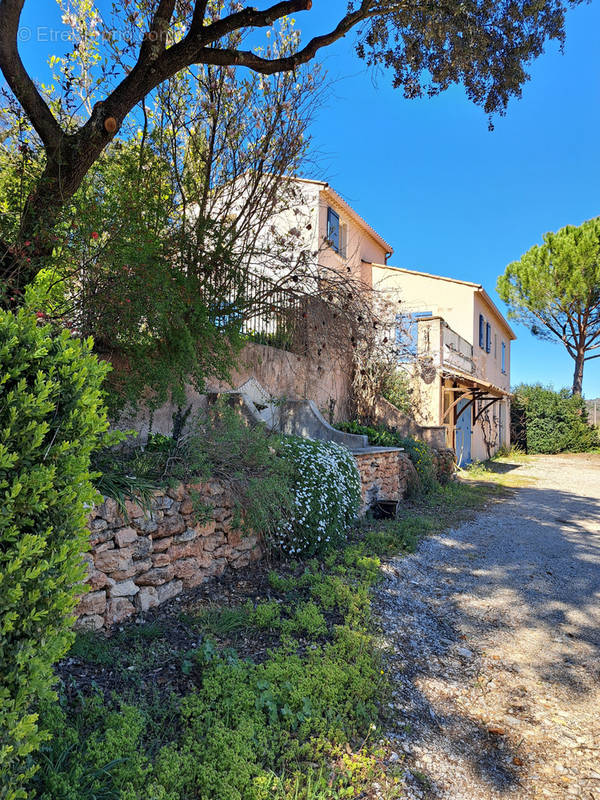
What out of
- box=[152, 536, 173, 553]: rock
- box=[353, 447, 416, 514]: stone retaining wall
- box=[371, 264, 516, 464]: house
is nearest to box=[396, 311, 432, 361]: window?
box=[371, 264, 516, 464]: house

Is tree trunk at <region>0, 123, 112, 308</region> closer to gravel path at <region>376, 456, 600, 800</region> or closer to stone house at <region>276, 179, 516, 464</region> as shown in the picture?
gravel path at <region>376, 456, 600, 800</region>

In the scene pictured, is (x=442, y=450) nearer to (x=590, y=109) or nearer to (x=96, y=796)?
(x=590, y=109)

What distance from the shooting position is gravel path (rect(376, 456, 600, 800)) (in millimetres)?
2303

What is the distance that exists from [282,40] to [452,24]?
2027 mm

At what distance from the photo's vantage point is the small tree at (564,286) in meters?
21.0

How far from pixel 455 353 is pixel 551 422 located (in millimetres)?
11542

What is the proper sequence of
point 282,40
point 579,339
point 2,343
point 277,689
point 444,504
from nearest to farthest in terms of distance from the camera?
point 2,343 → point 277,689 → point 282,40 → point 444,504 → point 579,339

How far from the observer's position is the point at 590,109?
10.4 metres

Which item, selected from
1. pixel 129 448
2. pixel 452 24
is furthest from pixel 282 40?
pixel 129 448

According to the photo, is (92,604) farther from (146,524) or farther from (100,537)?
(146,524)

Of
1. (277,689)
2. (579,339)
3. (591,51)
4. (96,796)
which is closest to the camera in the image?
(96,796)

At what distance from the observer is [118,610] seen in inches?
126

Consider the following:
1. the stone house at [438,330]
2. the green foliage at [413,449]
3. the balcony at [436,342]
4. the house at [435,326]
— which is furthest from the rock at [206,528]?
the balcony at [436,342]

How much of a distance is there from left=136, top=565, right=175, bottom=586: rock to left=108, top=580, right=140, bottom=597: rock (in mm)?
64
